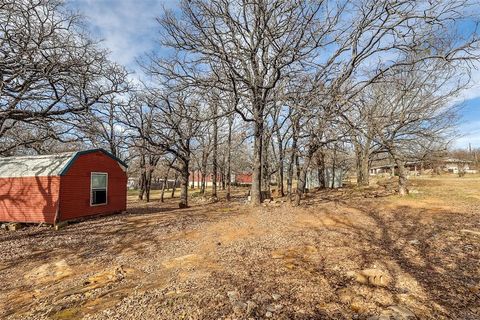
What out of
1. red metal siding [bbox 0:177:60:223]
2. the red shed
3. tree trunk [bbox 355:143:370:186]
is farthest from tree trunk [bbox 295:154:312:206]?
tree trunk [bbox 355:143:370:186]

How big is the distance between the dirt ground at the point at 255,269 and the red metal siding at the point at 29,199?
114cm

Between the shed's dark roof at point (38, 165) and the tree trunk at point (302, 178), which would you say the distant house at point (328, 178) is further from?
the shed's dark roof at point (38, 165)

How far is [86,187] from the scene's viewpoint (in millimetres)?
13180

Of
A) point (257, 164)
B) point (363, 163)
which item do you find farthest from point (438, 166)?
point (257, 164)

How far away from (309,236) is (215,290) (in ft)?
13.4

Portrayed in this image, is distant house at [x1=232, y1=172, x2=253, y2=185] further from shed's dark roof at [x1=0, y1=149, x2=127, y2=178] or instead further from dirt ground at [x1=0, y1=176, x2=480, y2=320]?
dirt ground at [x1=0, y1=176, x2=480, y2=320]

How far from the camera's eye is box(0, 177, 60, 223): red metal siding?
464 inches

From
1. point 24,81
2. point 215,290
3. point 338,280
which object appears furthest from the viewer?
point 24,81

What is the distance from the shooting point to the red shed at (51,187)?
11.8m

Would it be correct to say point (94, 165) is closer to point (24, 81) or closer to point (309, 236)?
point (24, 81)

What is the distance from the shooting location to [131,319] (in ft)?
12.2

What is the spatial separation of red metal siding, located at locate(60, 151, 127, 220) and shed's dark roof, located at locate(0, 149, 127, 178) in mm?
272

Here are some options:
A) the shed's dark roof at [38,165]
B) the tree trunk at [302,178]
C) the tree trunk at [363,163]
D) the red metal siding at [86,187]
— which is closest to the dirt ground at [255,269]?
the red metal siding at [86,187]

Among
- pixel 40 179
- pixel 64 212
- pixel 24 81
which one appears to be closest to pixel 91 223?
pixel 64 212
